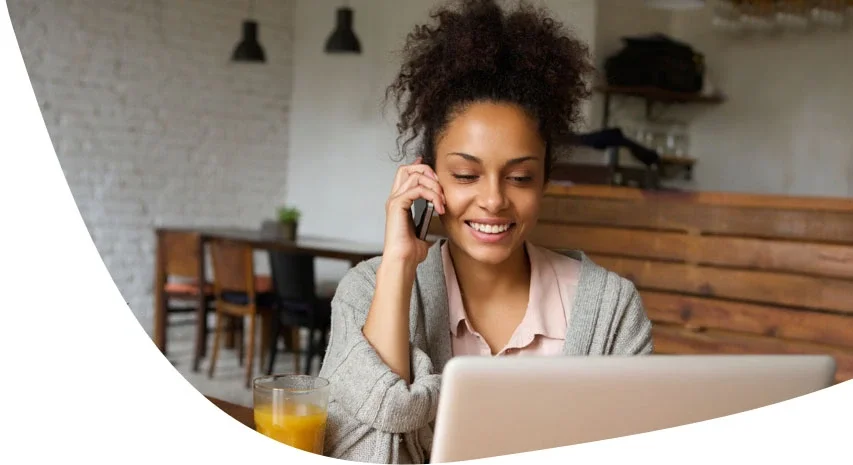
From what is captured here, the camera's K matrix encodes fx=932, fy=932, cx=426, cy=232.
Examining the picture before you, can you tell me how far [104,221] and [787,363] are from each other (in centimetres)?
562

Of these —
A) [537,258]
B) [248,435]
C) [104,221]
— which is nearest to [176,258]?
[104,221]

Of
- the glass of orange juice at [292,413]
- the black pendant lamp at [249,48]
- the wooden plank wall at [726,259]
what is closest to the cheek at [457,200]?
the glass of orange juice at [292,413]

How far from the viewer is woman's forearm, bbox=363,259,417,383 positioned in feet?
3.93

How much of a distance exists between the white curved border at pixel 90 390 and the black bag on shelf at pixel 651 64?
4.80 m

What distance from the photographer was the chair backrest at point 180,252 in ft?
17.6

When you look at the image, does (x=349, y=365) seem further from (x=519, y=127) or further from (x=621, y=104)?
(x=621, y=104)

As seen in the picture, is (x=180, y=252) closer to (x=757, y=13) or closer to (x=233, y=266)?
(x=233, y=266)

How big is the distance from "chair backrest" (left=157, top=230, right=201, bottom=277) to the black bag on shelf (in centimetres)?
258

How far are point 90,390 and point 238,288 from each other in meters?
4.53

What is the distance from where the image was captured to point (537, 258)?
4.84ft

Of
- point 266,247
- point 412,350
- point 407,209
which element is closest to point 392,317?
point 412,350

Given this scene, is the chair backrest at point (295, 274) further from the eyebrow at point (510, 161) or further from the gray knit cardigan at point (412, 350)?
the eyebrow at point (510, 161)

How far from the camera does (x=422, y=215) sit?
131cm

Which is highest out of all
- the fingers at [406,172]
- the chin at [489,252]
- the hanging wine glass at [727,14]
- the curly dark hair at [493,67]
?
the hanging wine glass at [727,14]
